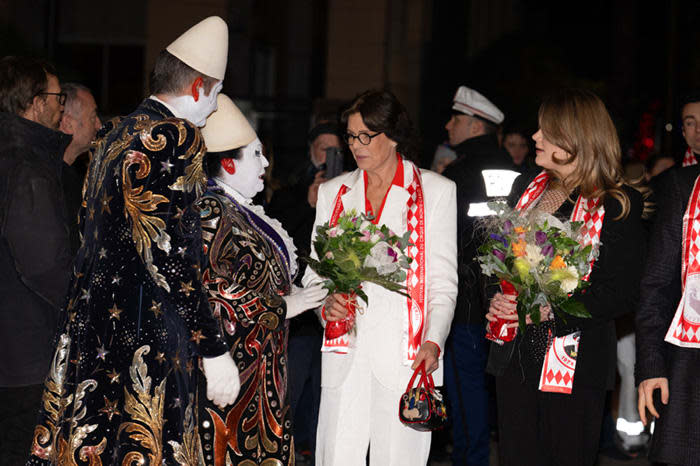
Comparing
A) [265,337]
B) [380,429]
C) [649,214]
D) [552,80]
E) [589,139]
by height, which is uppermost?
[552,80]

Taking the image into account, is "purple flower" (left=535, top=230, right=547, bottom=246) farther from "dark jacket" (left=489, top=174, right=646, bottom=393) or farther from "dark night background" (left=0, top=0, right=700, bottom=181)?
"dark night background" (left=0, top=0, right=700, bottom=181)

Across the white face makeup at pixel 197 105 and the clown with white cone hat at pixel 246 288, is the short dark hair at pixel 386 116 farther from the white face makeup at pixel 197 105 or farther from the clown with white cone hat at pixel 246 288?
the white face makeup at pixel 197 105

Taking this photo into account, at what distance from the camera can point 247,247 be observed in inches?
149

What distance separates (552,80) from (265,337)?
65.9 ft

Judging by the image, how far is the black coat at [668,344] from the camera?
387 centimetres

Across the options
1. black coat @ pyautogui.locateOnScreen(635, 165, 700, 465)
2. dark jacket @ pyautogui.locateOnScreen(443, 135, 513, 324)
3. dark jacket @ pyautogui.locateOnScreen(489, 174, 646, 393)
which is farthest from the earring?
dark jacket @ pyautogui.locateOnScreen(443, 135, 513, 324)

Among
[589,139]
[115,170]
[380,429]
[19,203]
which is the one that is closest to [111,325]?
[115,170]

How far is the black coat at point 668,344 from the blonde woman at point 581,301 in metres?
0.15

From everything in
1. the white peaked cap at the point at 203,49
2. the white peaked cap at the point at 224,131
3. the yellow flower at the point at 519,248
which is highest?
the white peaked cap at the point at 203,49

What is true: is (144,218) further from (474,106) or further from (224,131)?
(474,106)

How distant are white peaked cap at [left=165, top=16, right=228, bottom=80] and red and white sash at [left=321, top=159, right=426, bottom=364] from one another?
128cm

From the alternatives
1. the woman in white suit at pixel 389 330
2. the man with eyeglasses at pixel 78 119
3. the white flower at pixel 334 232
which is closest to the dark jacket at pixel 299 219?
the man with eyeglasses at pixel 78 119

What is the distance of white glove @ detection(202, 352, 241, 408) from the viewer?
10.8 ft

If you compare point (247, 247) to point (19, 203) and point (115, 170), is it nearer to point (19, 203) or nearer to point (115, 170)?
point (115, 170)
